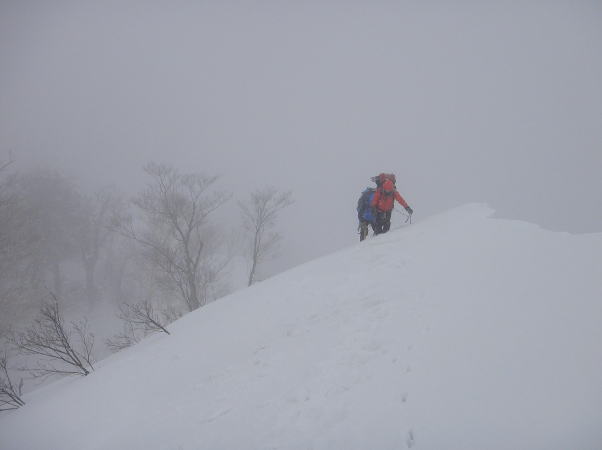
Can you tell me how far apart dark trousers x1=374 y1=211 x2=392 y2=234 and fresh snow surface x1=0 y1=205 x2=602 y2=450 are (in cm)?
255

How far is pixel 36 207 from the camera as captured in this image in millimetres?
21328

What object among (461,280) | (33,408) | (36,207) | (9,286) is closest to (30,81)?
(36,207)

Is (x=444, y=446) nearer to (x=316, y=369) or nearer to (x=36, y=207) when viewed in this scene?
(x=316, y=369)

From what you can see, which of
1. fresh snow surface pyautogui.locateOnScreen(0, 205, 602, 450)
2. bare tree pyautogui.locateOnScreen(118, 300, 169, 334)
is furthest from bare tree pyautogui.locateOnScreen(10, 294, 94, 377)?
bare tree pyautogui.locateOnScreen(118, 300, 169, 334)

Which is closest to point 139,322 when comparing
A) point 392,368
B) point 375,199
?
point 392,368

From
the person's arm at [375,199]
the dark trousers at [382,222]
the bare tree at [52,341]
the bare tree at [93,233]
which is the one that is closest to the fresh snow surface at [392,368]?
the bare tree at [52,341]

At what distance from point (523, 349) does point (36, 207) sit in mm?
29721

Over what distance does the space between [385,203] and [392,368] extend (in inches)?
238

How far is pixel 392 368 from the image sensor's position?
3.03 m

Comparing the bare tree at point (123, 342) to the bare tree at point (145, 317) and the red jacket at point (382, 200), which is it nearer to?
the bare tree at point (145, 317)

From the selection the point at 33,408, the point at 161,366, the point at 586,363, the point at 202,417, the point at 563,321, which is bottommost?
the point at 33,408

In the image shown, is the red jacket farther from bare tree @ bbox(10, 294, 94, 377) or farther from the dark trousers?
bare tree @ bbox(10, 294, 94, 377)

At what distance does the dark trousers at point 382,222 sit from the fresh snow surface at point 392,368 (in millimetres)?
2547

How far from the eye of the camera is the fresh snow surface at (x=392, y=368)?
2373mm
